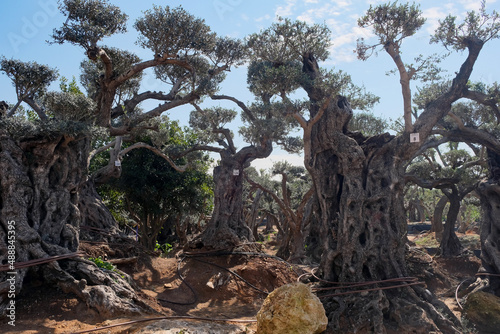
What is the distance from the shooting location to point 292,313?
18.3 feet

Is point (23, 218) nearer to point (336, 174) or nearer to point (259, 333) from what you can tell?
point (259, 333)

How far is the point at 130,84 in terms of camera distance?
36.7 feet

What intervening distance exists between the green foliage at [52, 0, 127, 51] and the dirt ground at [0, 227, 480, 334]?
4.46 meters

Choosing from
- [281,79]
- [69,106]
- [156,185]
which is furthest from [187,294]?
[156,185]

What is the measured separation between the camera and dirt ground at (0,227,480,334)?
561 centimetres

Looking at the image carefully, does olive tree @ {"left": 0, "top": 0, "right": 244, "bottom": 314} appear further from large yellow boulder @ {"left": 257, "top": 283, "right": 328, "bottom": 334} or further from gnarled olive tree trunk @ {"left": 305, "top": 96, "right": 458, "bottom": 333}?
gnarled olive tree trunk @ {"left": 305, "top": 96, "right": 458, "bottom": 333}

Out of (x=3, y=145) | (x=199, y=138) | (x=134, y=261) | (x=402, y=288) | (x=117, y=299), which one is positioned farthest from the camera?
(x=199, y=138)

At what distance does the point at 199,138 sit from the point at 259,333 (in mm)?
9203

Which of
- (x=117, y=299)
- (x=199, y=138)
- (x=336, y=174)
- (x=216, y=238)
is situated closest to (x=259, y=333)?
(x=117, y=299)

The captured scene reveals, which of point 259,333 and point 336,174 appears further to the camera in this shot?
point 336,174

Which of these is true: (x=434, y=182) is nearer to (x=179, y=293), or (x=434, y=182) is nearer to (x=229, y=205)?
(x=229, y=205)

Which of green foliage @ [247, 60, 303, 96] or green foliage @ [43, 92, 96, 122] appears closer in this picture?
green foliage @ [43, 92, 96, 122]

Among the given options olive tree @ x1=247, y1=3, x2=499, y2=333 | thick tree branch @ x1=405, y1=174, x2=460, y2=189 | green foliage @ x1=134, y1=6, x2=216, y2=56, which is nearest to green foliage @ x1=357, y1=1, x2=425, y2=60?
olive tree @ x1=247, y1=3, x2=499, y2=333

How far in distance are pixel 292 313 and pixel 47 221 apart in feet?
15.0
